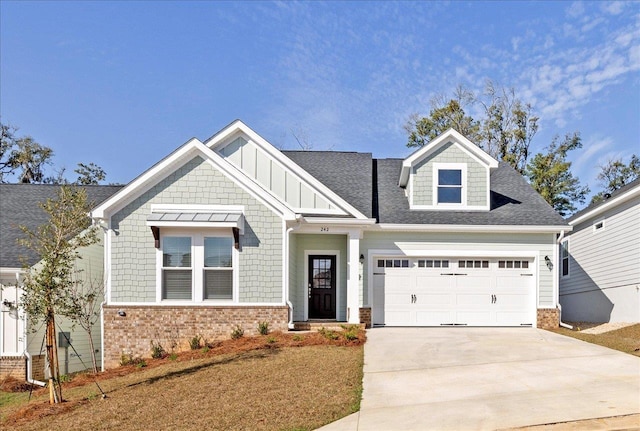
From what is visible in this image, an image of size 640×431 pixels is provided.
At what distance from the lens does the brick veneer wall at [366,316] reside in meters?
15.8

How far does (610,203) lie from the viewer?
1747cm

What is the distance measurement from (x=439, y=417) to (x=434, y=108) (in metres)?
28.7

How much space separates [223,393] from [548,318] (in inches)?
424

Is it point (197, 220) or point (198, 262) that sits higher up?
point (197, 220)

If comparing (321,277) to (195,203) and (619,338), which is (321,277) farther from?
(619,338)

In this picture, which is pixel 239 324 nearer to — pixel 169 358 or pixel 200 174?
pixel 169 358

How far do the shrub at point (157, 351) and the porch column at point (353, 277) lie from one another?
16.8 feet

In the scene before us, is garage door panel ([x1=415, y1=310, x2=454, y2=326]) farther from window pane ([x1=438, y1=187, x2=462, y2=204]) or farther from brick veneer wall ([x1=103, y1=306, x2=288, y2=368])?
brick veneer wall ([x1=103, y1=306, x2=288, y2=368])

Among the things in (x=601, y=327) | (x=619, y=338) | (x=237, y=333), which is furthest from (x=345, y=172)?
(x=619, y=338)

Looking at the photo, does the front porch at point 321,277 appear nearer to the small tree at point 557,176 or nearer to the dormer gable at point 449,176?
the dormer gable at point 449,176

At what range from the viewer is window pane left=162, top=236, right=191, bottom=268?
45.4 feet

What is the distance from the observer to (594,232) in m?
19.2

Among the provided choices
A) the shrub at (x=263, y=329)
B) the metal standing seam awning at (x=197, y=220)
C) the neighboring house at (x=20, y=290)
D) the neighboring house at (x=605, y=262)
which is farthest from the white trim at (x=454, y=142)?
the neighboring house at (x=20, y=290)

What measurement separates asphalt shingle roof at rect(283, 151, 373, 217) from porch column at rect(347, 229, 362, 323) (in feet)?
3.85
